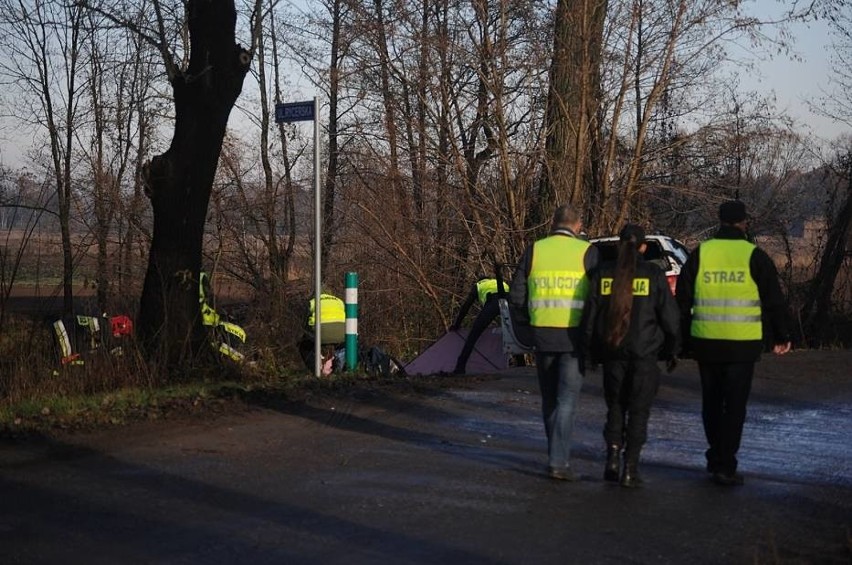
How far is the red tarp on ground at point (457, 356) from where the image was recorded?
15.1 meters

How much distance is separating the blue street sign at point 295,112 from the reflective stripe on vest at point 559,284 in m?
5.04

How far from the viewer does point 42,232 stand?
12.4 metres

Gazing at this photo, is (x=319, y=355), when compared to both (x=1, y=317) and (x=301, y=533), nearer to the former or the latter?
(x=1, y=317)

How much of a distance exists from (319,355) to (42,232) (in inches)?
134

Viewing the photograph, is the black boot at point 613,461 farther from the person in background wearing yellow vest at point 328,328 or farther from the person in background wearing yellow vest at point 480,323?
the person in background wearing yellow vest at point 328,328

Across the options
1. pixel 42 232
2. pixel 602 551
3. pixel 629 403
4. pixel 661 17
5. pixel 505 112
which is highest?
pixel 661 17

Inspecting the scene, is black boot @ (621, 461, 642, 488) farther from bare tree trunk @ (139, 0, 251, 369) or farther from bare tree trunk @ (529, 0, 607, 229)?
bare tree trunk @ (529, 0, 607, 229)

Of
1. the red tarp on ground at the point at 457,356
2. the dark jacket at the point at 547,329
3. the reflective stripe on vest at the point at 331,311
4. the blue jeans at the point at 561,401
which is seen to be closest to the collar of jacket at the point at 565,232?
the dark jacket at the point at 547,329

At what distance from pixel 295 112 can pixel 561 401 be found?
18.7ft

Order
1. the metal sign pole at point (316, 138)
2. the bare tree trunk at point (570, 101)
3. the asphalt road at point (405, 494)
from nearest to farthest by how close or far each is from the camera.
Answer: the asphalt road at point (405, 494), the metal sign pole at point (316, 138), the bare tree trunk at point (570, 101)

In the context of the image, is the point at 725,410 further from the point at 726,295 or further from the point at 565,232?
the point at 565,232

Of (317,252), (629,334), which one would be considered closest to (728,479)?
(629,334)

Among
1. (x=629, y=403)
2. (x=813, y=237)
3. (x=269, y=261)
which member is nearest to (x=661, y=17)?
(x=813, y=237)

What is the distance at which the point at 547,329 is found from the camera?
7219mm
